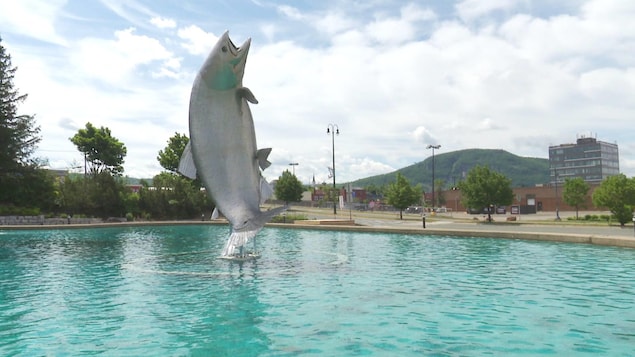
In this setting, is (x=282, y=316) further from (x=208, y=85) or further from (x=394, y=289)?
(x=208, y=85)

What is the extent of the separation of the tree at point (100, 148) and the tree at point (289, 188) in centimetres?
2770

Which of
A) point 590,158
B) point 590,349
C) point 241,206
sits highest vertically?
point 590,158

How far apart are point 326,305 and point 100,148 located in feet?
180

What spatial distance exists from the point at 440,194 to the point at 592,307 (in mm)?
109243

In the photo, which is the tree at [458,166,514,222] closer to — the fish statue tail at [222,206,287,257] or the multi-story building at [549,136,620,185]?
the fish statue tail at [222,206,287,257]

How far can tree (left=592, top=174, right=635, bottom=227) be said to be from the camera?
114 ft

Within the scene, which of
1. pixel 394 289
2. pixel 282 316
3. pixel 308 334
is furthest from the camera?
pixel 394 289

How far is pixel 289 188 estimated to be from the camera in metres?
80.5

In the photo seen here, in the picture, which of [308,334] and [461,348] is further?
[308,334]

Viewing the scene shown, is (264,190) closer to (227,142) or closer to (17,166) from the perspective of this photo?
(227,142)

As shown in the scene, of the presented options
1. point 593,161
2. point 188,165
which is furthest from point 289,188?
point 593,161

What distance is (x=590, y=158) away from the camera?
636 ft

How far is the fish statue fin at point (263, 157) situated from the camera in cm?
1309

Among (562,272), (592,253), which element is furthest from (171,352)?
(592,253)
